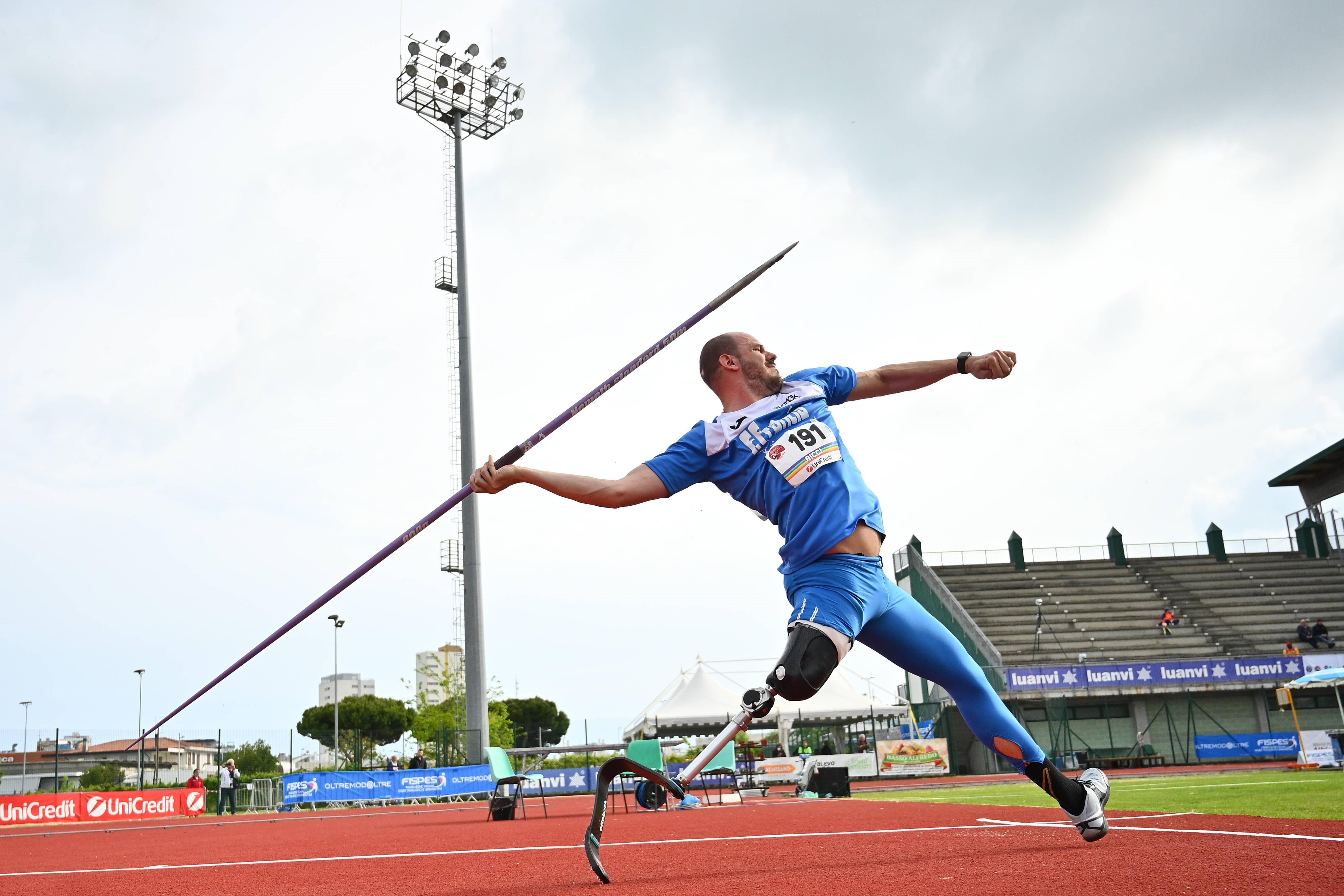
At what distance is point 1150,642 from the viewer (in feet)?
96.2

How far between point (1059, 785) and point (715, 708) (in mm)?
25029

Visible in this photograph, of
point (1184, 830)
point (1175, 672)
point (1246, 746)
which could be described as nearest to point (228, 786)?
point (1175, 672)

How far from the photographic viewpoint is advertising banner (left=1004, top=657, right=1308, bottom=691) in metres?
25.9

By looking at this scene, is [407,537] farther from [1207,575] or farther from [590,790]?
[1207,575]

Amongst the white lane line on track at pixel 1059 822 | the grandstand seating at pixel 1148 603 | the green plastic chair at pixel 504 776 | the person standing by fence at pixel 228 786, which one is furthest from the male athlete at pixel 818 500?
the grandstand seating at pixel 1148 603

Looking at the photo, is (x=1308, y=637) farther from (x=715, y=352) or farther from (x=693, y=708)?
(x=715, y=352)

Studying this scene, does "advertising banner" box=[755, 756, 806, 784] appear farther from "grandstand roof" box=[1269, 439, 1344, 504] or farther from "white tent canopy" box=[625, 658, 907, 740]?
"grandstand roof" box=[1269, 439, 1344, 504]

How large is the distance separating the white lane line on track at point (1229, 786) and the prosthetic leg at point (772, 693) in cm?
809

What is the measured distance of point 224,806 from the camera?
24875mm

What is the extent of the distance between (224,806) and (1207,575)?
29.7m

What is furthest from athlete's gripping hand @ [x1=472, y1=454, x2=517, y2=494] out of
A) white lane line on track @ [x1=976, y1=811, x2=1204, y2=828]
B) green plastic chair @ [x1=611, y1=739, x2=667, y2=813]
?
green plastic chair @ [x1=611, y1=739, x2=667, y2=813]

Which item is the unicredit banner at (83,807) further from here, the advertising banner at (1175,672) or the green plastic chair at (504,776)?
the advertising banner at (1175,672)

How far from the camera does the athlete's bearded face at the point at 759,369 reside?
399 centimetres

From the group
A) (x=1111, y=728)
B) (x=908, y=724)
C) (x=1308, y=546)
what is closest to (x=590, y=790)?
(x=908, y=724)
